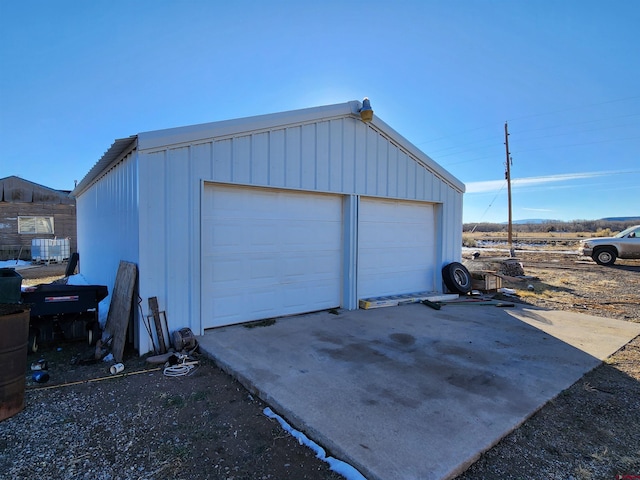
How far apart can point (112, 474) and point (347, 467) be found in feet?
5.03

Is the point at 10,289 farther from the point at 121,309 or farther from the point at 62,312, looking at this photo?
the point at 121,309

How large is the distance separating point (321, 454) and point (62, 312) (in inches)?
169

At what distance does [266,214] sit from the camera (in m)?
5.62

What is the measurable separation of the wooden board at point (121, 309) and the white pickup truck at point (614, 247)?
20.1 meters

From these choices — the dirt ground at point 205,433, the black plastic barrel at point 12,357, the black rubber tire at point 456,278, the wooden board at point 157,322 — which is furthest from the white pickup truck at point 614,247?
the black plastic barrel at point 12,357

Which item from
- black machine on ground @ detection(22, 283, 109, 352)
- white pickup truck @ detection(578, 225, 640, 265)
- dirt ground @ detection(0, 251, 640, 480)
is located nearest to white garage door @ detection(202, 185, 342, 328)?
dirt ground @ detection(0, 251, 640, 480)

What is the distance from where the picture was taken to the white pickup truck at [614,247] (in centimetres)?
1562

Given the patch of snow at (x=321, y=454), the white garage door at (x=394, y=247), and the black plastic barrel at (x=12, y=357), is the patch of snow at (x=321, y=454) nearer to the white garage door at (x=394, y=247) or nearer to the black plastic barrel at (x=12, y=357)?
the black plastic barrel at (x=12, y=357)

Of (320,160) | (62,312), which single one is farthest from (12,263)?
(320,160)

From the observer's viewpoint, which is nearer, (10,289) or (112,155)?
(10,289)

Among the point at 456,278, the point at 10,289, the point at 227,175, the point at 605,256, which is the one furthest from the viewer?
the point at 605,256

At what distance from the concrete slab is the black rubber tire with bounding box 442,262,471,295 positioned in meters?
1.99

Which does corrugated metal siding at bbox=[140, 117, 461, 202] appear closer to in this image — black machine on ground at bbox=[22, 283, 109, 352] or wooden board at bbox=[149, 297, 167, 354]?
wooden board at bbox=[149, 297, 167, 354]

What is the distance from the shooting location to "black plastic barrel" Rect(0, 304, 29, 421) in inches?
110
